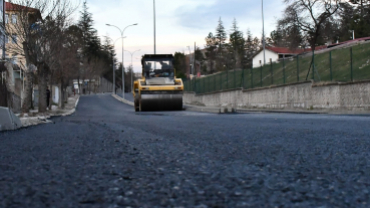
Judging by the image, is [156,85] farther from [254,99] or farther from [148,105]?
[254,99]

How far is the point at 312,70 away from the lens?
84.7ft

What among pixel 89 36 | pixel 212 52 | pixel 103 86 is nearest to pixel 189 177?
pixel 89 36

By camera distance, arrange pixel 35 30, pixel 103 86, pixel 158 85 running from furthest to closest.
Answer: pixel 103 86 < pixel 158 85 < pixel 35 30

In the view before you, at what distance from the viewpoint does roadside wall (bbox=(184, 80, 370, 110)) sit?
811 inches

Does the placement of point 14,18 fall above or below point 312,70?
above

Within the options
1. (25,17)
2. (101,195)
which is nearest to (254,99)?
(25,17)

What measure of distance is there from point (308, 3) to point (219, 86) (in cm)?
1679

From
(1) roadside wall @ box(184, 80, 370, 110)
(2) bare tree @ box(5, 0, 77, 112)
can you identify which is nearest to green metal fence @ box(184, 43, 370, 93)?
(1) roadside wall @ box(184, 80, 370, 110)

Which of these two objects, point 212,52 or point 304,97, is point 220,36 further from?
point 304,97

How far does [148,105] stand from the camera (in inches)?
1170

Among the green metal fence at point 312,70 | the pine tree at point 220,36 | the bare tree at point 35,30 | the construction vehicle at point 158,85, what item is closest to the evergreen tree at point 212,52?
the pine tree at point 220,36

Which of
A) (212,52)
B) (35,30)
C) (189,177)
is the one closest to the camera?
(189,177)

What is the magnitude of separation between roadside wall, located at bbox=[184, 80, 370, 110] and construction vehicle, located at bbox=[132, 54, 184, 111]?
5964 mm

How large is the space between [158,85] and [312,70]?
387 inches
